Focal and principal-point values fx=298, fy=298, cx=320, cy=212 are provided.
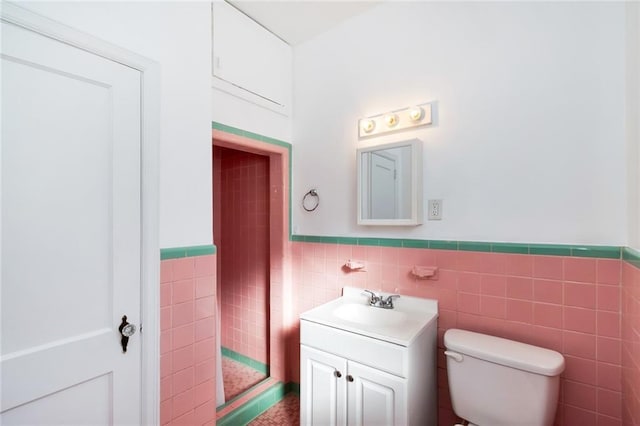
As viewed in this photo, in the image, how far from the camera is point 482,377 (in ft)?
4.41

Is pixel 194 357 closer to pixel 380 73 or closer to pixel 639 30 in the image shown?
pixel 380 73

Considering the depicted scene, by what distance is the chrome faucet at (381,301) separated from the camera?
1.77 m

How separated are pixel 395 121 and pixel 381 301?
1092 mm

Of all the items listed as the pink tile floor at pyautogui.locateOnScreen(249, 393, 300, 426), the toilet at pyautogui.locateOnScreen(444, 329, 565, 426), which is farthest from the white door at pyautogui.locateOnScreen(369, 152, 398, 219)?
the pink tile floor at pyautogui.locateOnScreen(249, 393, 300, 426)

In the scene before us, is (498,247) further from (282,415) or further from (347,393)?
(282,415)

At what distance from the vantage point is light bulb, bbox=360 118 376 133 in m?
1.90

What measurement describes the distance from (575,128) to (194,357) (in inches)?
82.3

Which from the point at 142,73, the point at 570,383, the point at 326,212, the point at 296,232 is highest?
the point at 142,73

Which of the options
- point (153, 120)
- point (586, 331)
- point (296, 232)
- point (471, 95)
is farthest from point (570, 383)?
point (153, 120)

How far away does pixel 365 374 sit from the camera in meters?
1.44

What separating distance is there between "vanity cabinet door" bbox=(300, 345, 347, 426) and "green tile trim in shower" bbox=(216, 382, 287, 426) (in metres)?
0.51

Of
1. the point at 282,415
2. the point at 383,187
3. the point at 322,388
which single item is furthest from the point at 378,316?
the point at 282,415

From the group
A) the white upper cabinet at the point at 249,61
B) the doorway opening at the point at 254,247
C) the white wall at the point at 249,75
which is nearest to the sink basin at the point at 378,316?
the doorway opening at the point at 254,247

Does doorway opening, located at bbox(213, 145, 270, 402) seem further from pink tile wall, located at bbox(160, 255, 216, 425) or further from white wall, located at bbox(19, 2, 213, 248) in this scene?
white wall, located at bbox(19, 2, 213, 248)
